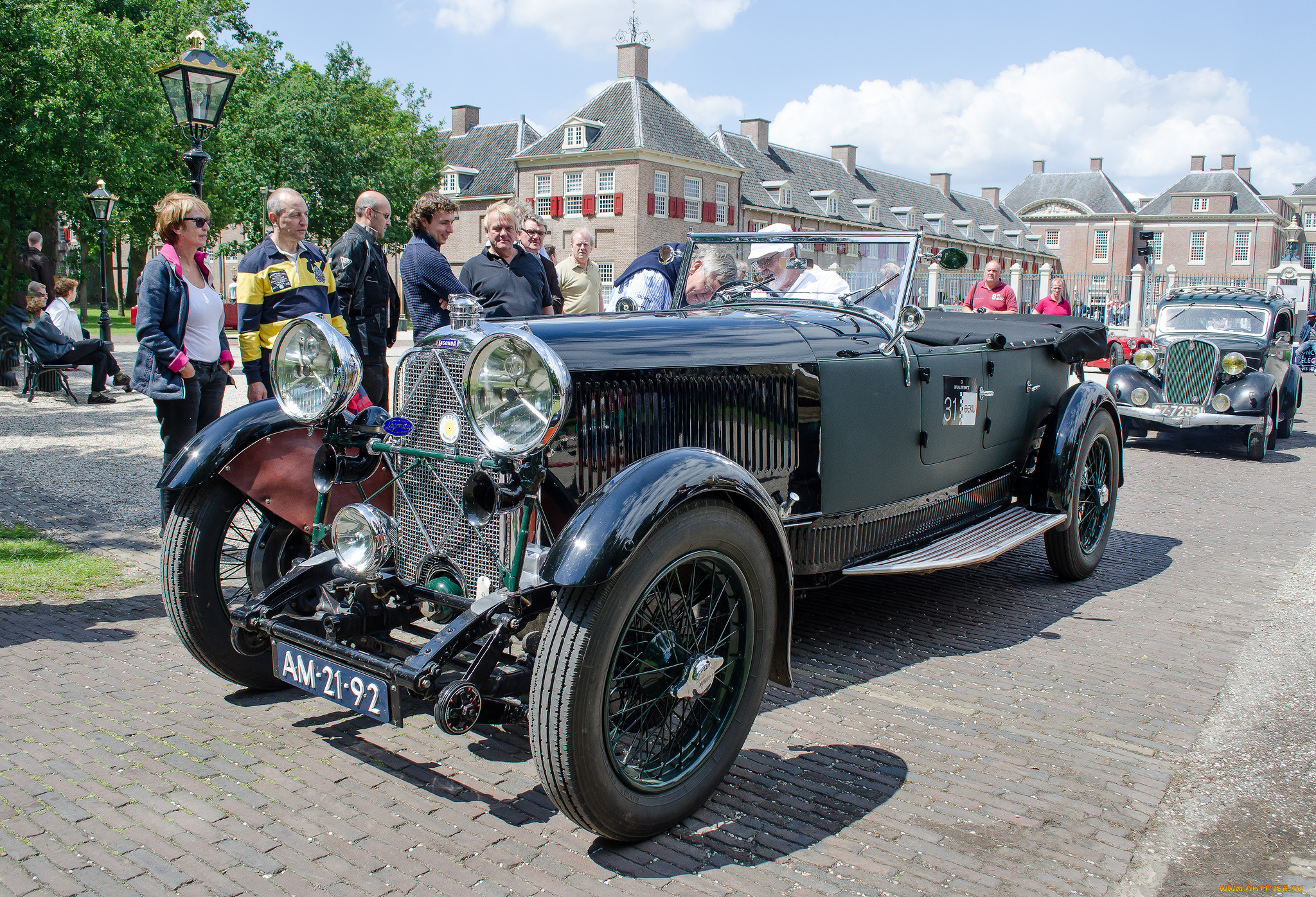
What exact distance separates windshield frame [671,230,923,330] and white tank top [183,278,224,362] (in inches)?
95.5

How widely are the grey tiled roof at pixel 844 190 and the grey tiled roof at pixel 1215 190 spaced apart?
9.67 metres

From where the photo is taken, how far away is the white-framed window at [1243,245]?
213 ft

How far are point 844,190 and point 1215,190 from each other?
31.9 metres

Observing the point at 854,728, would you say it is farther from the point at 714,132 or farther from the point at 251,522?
the point at 714,132

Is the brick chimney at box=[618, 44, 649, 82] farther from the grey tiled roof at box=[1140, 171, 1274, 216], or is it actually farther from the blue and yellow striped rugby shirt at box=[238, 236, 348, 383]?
the grey tiled roof at box=[1140, 171, 1274, 216]

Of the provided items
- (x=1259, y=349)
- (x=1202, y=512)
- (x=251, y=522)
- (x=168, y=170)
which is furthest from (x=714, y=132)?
(x=251, y=522)

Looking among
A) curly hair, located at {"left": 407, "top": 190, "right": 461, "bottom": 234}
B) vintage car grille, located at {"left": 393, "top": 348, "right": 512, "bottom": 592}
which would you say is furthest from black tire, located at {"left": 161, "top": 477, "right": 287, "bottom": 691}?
curly hair, located at {"left": 407, "top": 190, "right": 461, "bottom": 234}

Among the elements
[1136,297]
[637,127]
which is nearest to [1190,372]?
[1136,297]

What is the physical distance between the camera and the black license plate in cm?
249

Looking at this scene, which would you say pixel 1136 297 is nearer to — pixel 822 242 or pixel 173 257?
pixel 822 242

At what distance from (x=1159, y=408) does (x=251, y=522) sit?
10148 millimetres

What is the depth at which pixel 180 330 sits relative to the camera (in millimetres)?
4785

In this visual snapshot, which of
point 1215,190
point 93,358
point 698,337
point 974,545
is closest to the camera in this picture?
point 698,337

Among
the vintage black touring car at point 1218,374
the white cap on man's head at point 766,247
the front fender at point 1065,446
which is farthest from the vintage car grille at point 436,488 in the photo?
the vintage black touring car at point 1218,374
